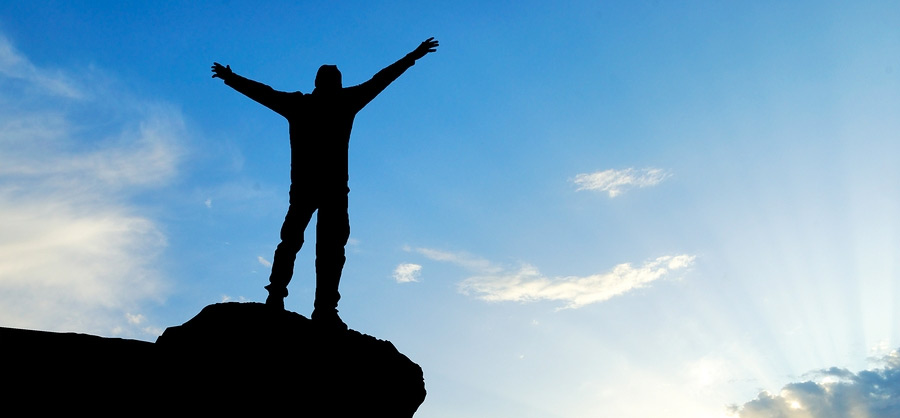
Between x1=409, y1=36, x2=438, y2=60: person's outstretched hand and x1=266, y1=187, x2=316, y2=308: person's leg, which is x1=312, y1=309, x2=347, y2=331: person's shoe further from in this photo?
x1=409, y1=36, x2=438, y2=60: person's outstretched hand

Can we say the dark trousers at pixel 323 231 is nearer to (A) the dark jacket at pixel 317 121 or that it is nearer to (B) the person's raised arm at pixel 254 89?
(A) the dark jacket at pixel 317 121

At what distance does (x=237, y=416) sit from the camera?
5.72 m

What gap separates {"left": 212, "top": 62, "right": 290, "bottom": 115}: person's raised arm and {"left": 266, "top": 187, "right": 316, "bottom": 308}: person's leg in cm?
106

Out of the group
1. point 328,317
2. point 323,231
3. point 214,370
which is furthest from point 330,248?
point 214,370

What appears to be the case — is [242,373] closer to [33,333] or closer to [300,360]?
[300,360]

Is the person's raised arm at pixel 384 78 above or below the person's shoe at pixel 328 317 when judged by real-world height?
above

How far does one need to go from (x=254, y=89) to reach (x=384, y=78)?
156 cm

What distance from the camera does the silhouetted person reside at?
7.45 m

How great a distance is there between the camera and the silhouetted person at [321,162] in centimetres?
745

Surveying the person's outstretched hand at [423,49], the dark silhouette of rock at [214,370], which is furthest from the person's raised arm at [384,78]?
the dark silhouette of rock at [214,370]

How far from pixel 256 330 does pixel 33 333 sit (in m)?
1.85

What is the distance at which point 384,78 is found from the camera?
7977 mm

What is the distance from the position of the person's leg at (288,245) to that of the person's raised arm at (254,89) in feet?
3.49

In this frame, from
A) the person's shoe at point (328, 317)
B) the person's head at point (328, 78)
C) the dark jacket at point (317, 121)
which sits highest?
the person's head at point (328, 78)
